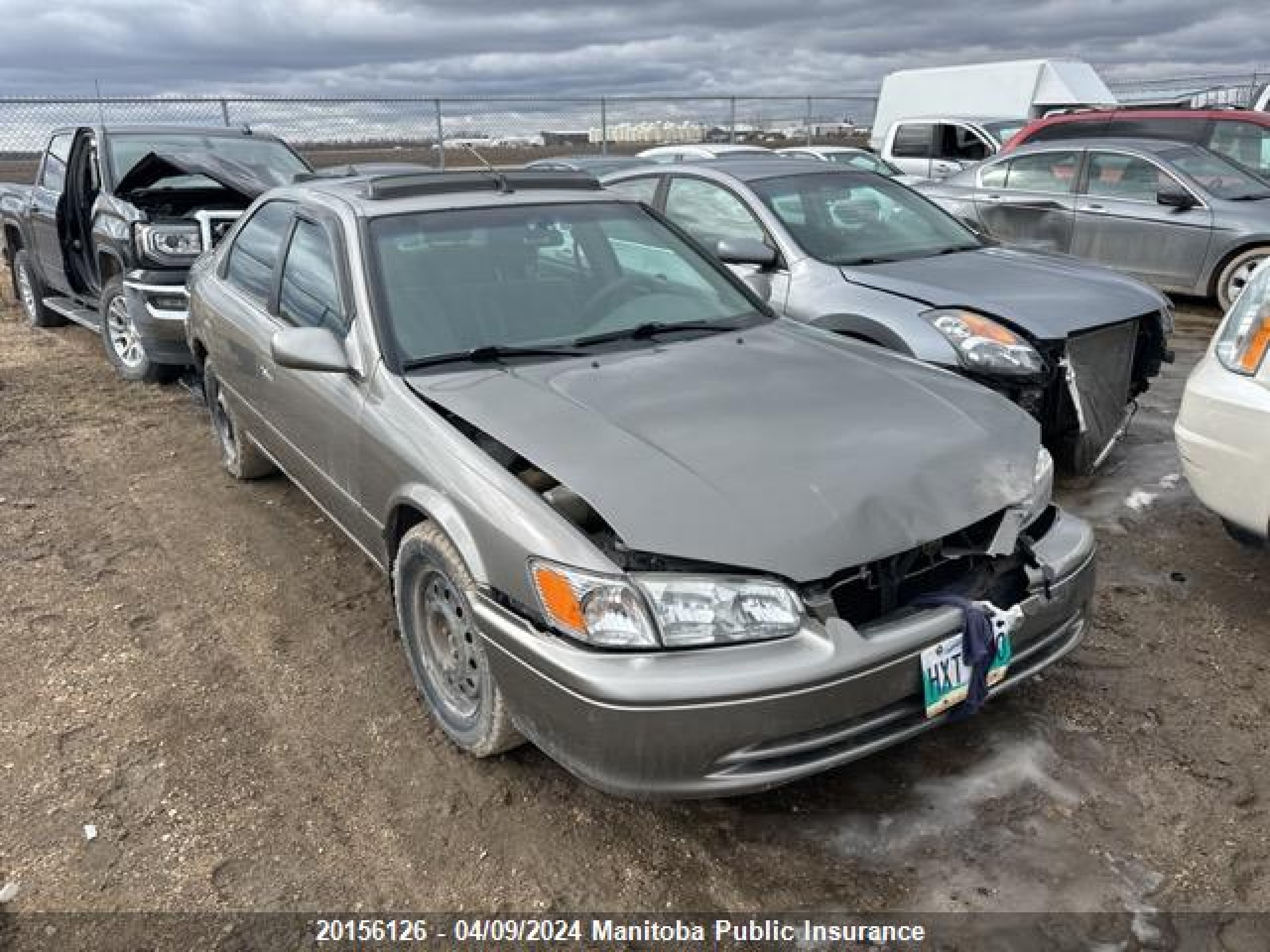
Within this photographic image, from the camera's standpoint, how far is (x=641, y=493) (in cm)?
247

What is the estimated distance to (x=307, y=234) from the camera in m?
3.93

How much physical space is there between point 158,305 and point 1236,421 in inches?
241

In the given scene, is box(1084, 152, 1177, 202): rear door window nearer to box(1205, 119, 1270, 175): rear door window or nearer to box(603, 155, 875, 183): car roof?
box(1205, 119, 1270, 175): rear door window

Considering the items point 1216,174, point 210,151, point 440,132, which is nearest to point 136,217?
point 210,151

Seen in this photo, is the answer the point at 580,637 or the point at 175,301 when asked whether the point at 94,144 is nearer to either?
the point at 175,301

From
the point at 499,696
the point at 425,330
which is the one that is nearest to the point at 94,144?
the point at 425,330

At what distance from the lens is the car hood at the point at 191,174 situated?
672 cm

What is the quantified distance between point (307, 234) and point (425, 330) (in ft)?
3.18

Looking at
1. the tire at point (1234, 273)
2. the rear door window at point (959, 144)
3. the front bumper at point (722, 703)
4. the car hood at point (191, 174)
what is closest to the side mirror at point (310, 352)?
the front bumper at point (722, 703)

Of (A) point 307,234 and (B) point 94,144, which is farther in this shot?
(B) point 94,144

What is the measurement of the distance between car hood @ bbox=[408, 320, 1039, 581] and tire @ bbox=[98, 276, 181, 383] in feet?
15.8

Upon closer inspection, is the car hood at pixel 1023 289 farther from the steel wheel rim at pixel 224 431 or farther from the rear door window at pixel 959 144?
the rear door window at pixel 959 144

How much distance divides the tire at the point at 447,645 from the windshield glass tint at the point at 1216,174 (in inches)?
336

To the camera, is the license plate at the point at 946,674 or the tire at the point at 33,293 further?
the tire at the point at 33,293
